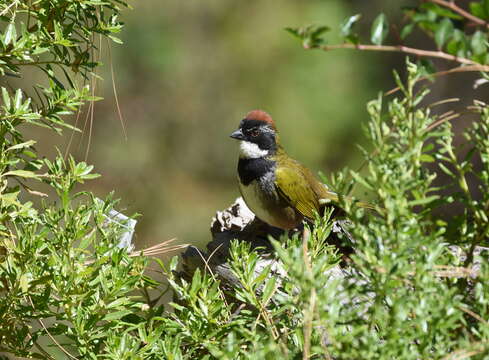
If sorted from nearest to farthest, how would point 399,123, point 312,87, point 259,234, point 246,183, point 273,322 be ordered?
point 399,123
point 273,322
point 259,234
point 246,183
point 312,87

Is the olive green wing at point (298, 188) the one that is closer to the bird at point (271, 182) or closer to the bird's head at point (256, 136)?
the bird at point (271, 182)

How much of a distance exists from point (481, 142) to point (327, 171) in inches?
230

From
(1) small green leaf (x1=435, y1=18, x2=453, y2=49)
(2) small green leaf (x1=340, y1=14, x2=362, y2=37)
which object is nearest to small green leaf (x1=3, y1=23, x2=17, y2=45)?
(2) small green leaf (x1=340, y1=14, x2=362, y2=37)

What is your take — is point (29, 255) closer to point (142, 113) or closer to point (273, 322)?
point (273, 322)

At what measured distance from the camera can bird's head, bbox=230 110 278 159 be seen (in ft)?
11.8

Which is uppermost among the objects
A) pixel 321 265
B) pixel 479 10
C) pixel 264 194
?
pixel 479 10

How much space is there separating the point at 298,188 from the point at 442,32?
8.40ft

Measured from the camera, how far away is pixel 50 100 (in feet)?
5.01

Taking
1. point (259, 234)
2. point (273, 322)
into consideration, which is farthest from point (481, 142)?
point (259, 234)

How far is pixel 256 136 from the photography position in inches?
142

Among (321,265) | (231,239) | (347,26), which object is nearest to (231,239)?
(231,239)

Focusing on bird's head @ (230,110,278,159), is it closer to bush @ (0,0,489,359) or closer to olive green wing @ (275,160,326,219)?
olive green wing @ (275,160,326,219)

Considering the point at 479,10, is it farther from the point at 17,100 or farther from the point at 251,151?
the point at 251,151

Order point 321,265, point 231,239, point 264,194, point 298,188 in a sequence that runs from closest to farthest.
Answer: point 321,265, point 231,239, point 264,194, point 298,188
